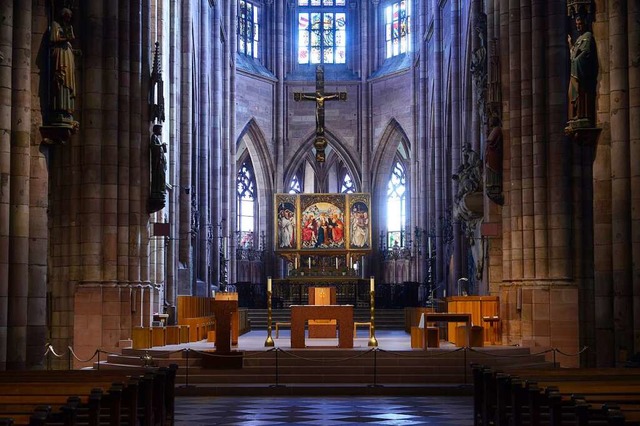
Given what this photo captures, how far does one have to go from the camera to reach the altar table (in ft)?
80.8

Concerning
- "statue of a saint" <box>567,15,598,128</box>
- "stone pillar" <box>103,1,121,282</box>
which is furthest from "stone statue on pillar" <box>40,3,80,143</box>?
"statue of a saint" <box>567,15,598,128</box>

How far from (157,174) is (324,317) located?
544 cm

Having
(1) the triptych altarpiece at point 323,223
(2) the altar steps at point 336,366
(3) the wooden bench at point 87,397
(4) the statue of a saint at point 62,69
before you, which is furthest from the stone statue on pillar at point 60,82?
(1) the triptych altarpiece at point 323,223

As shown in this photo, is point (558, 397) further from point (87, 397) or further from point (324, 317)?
point (324, 317)

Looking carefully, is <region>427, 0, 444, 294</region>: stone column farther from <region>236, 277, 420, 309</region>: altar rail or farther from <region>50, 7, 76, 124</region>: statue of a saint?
<region>50, 7, 76, 124</region>: statue of a saint

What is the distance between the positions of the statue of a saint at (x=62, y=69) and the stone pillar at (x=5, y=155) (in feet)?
6.10

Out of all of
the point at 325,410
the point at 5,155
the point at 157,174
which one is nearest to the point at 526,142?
the point at 157,174

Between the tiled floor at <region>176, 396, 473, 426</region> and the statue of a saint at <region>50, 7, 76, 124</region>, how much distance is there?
6.03 m

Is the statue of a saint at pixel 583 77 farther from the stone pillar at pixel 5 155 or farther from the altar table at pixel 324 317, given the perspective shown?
the stone pillar at pixel 5 155

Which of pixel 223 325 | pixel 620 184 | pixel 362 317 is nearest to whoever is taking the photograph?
pixel 620 184

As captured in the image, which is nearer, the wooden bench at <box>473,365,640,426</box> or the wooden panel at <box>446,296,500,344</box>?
the wooden bench at <box>473,365,640,426</box>

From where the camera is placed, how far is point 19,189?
19031 mm

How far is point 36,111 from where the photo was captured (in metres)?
21.1

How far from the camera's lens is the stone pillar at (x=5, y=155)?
60.7ft
